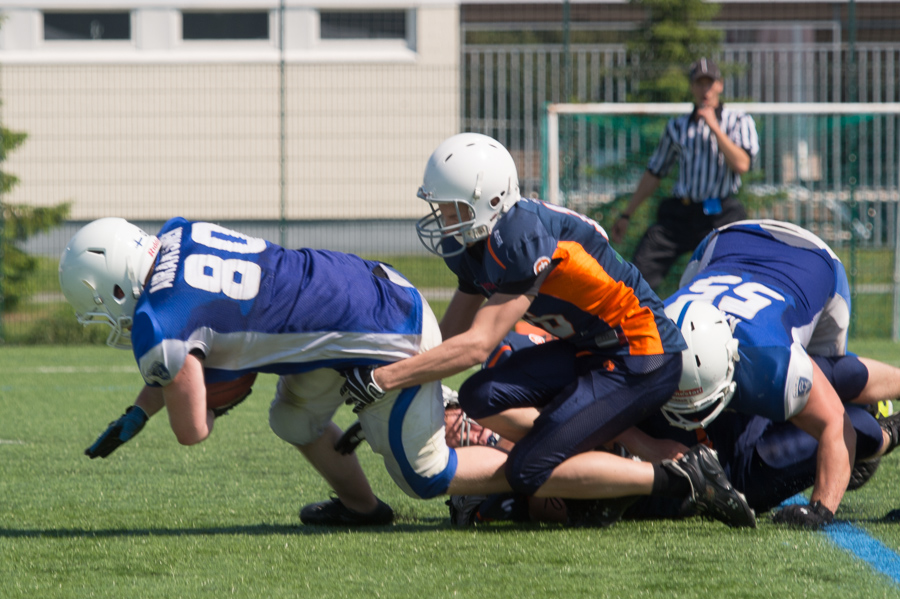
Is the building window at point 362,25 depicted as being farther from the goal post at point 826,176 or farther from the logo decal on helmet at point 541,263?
the logo decal on helmet at point 541,263

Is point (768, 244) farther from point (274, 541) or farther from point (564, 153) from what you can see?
point (564, 153)

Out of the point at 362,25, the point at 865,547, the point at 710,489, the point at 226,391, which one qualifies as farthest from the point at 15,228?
the point at 362,25

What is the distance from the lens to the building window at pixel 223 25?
61.2 ft

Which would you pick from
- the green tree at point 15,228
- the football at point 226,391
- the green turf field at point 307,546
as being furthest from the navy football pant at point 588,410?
the green tree at point 15,228

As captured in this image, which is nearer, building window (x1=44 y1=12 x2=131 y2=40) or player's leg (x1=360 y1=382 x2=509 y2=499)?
player's leg (x1=360 y1=382 x2=509 y2=499)

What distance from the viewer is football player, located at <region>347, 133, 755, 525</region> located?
2891mm

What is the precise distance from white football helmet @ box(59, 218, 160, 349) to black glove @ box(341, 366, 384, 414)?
0.64m

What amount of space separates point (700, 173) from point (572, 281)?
3915mm

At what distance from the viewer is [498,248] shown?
2.88 m

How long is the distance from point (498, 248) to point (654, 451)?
36.4 inches

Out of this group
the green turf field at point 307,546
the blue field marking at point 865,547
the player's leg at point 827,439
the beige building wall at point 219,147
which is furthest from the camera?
the beige building wall at point 219,147

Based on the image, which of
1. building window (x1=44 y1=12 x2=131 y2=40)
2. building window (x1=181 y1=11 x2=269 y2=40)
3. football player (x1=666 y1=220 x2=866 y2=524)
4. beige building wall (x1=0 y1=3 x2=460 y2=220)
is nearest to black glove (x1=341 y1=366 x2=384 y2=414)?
football player (x1=666 y1=220 x2=866 y2=524)

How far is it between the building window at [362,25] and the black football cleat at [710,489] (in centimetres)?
1531

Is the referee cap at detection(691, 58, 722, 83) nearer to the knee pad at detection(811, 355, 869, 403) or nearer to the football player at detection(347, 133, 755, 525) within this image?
the knee pad at detection(811, 355, 869, 403)
